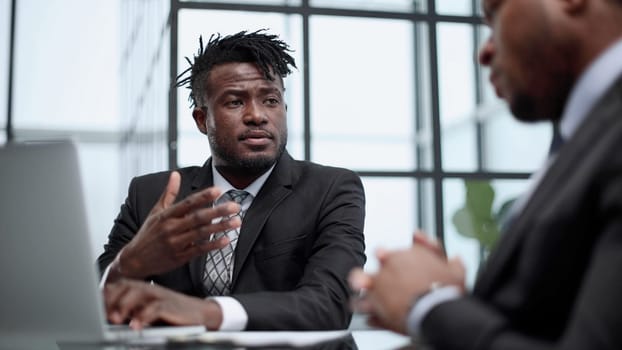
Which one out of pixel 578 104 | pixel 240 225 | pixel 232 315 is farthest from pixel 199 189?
pixel 578 104

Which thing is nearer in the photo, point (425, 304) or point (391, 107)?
point (425, 304)

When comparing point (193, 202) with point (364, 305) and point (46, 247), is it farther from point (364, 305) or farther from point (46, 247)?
point (364, 305)

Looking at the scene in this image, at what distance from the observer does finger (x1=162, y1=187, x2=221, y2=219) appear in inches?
54.6

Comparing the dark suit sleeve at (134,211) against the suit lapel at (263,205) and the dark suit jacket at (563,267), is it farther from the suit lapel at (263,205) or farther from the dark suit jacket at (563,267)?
the dark suit jacket at (563,267)

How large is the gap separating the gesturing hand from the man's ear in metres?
1.08

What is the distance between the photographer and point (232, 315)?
1.38 meters

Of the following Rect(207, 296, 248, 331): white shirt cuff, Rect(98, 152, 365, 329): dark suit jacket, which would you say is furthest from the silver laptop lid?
Rect(98, 152, 365, 329): dark suit jacket

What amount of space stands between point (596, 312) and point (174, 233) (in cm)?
99

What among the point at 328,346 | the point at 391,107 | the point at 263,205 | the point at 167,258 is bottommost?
the point at 328,346

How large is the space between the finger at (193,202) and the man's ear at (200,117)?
0.93 metres

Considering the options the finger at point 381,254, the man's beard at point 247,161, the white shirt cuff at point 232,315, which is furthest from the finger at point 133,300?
the man's beard at point 247,161

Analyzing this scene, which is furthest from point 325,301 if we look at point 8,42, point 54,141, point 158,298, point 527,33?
point 8,42

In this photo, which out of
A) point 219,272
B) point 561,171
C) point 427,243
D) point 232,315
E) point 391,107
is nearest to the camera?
point 561,171

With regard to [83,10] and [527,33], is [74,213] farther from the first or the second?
[83,10]
